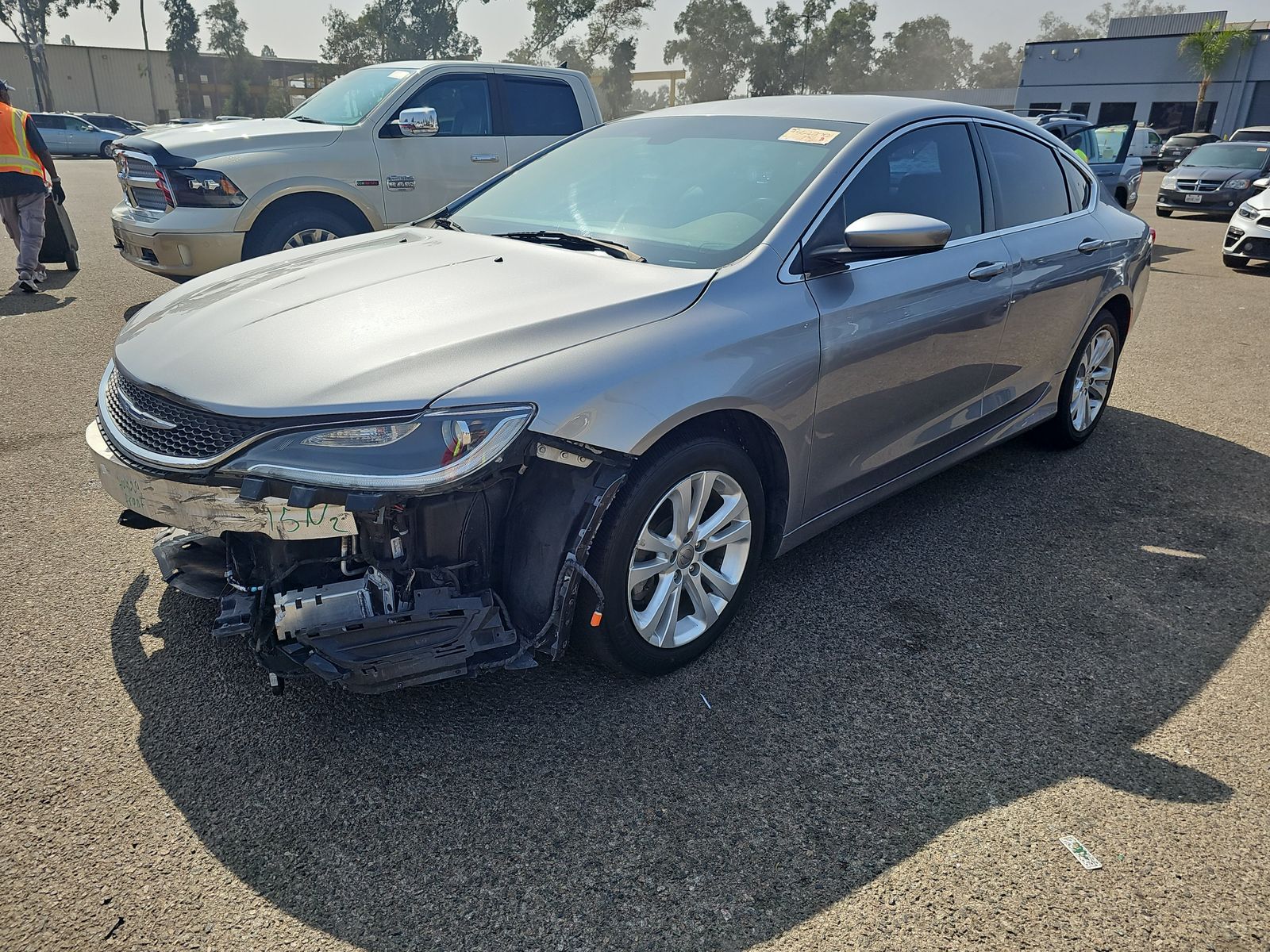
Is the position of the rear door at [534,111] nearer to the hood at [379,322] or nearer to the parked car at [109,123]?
the hood at [379,322]

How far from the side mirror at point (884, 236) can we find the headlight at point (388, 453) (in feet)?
4.61

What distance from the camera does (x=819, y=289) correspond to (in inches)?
124

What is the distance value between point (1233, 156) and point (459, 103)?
18.9 metres

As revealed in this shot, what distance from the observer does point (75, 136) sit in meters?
34.8

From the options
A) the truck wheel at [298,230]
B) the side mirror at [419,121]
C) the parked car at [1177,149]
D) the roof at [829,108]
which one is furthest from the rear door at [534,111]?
the parked car at [1177,149]

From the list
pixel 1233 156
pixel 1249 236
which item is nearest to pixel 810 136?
pixel 1249 236

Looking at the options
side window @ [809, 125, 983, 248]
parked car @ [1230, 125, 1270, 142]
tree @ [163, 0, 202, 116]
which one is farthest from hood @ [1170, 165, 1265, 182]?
tree @ [163, 0, 202, 116]

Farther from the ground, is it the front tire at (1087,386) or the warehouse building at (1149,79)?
the warehouse building at (1149,79)

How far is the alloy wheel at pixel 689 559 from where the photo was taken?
2.81 m

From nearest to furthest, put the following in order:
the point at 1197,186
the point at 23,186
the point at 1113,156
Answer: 1. the point at 23,186
2. the point at 1113,156
3. the point at 1197,186

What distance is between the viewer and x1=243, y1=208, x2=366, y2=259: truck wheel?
277 inches

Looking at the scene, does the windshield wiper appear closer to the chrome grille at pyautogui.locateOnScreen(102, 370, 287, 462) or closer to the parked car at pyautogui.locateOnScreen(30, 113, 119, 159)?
the chrome grille at pyautogui.locateOnScreen(102, 370, 287, 462)

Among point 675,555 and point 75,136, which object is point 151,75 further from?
point 675,555

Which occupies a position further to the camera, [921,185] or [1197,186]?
[1197,186]
